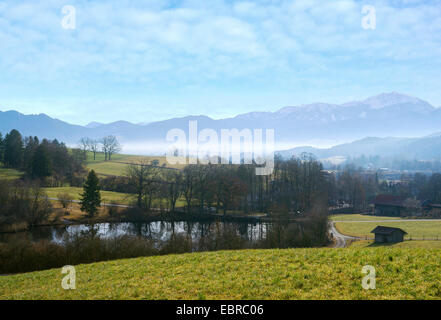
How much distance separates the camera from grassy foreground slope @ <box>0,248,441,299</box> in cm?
864

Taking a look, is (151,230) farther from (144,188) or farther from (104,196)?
(104,196)

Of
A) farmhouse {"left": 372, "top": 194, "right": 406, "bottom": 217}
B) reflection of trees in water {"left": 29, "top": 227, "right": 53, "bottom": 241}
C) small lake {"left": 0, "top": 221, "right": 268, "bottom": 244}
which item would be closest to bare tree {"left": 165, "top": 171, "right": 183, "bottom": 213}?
small lake {"left": 0, "top": 221, "right": 268, "bottom": 244}

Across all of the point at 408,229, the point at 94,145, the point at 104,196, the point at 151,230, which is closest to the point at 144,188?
the point at 104,196

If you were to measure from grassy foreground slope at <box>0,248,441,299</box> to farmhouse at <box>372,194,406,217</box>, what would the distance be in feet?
271

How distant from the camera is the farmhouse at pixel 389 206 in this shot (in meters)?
81.9

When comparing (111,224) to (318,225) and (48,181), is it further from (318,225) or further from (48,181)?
(318,225)

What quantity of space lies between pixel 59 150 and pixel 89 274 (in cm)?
8214

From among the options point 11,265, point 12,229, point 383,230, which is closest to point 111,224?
point 12,229

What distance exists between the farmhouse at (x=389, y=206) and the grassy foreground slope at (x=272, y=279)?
271 ft

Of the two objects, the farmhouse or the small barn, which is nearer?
the small barn

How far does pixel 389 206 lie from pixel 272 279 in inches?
3475

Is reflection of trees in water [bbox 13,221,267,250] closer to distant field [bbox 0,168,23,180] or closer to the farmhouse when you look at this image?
distant field [bbox 0,168,23,180]

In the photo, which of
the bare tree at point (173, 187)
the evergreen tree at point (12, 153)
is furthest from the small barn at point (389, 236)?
the evergreen tree at point (12, 153)
